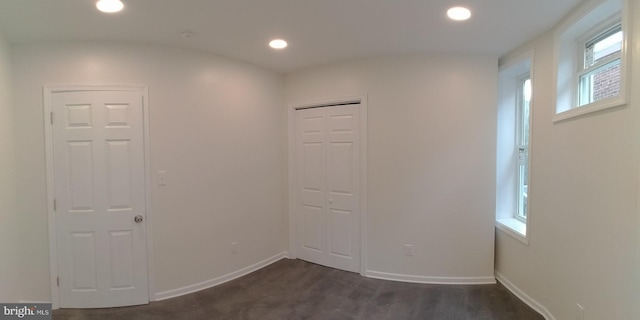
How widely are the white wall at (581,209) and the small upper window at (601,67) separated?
0.20 meters

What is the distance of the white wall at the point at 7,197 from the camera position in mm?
2316

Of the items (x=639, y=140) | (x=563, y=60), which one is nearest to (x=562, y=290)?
(x=639, y=140)

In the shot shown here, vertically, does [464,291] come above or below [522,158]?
below

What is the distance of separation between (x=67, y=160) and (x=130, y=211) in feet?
2.28

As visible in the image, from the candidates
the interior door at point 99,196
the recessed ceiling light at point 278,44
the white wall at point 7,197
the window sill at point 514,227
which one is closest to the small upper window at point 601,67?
the window sill at point 514,227

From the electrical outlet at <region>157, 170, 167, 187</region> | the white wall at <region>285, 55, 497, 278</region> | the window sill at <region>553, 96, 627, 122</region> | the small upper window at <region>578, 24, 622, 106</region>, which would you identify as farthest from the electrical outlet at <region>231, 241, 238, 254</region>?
the small upper window at <region>578, 24, 622, 106</region>

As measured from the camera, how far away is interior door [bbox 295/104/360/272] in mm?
3340

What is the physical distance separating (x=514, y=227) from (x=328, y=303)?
78.2 inches

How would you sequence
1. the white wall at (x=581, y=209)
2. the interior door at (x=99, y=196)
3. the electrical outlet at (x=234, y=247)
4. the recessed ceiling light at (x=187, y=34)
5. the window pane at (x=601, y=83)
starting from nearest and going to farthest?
1. the white wall at (x=581, y=209)
2. the window pane at (x=601, y=83)
3. the recessed ceiling light at (x=187, y=34)
4. the interior door at (x=99, y=196)
5. the electrical outlet at (x=234, y=247)

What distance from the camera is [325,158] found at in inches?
138

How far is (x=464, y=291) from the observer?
2877mm

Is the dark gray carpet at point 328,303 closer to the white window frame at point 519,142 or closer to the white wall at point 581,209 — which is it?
the white wall at point 581,209

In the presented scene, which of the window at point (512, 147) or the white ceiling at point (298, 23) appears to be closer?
the white ceiling at point (298, 23)

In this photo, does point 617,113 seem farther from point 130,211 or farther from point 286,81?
point 130,211
